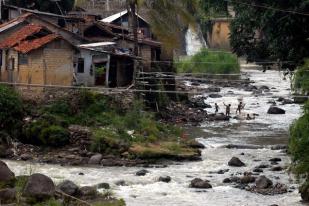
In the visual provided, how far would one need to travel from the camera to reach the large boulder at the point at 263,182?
22.7m

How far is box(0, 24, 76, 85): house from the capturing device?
3216cm

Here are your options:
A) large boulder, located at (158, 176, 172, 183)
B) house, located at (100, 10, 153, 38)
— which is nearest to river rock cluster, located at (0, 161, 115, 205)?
large boulder, located at (158, 176, 172, 183)

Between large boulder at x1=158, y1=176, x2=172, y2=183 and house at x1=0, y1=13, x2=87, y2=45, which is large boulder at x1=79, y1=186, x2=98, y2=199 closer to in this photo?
large boulder at x1=158, y1=176, x2=172, y2=183

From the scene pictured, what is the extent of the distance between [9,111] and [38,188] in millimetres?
11686

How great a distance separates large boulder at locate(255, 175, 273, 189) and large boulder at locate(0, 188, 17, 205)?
29.0ft

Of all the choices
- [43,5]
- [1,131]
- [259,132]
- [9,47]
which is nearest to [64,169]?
[1,131]

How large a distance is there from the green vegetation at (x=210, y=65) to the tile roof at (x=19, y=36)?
22.7 m

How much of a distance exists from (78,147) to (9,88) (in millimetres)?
4515

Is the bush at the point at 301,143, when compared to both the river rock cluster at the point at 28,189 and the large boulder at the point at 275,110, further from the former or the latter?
the large boulder at the point at 275,110

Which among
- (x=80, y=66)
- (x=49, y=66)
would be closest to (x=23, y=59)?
(x=49, y=66)

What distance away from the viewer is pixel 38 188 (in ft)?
58.1

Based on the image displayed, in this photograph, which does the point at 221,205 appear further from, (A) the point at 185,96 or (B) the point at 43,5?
(B) the point at 43,5

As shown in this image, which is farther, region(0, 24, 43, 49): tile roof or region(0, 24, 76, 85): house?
region(0, 24, 43, 49): tile roof

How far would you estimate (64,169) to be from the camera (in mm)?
25234
